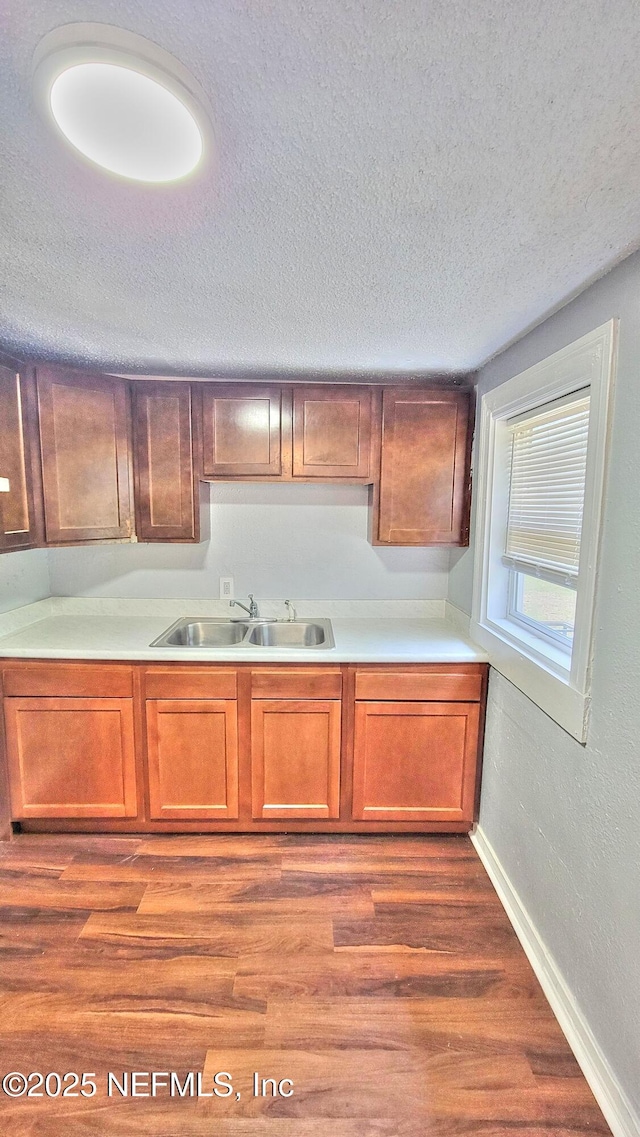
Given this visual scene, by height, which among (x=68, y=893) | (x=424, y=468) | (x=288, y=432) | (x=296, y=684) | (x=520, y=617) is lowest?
(x=68, y=893)

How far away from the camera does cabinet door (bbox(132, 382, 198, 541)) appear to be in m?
2.14

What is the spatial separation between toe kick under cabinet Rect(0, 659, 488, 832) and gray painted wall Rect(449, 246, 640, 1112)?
0.52 metres

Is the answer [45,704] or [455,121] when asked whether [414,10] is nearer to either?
[455,121]

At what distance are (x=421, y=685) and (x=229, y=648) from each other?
2.97 ft

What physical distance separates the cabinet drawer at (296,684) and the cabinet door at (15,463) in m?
1.19

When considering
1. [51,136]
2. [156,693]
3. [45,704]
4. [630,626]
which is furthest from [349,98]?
[45,704]

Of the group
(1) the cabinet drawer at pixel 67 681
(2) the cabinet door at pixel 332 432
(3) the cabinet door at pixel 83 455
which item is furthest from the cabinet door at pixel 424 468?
(1) the cabinet drawer at pixel 67 681

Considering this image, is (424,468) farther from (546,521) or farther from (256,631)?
(256,631)

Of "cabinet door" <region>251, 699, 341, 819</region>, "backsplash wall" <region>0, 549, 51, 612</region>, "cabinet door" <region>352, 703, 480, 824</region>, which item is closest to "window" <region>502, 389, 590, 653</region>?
"cabinet door" <region>352, 703, 480, 824</region>

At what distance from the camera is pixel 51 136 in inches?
31.1

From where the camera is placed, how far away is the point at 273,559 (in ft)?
8.34

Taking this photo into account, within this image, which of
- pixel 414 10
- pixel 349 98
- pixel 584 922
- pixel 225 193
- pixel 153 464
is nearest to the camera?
pixel 414 10

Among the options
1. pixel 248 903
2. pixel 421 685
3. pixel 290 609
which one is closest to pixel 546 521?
pixel 421 685

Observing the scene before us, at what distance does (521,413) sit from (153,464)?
1.73 m
